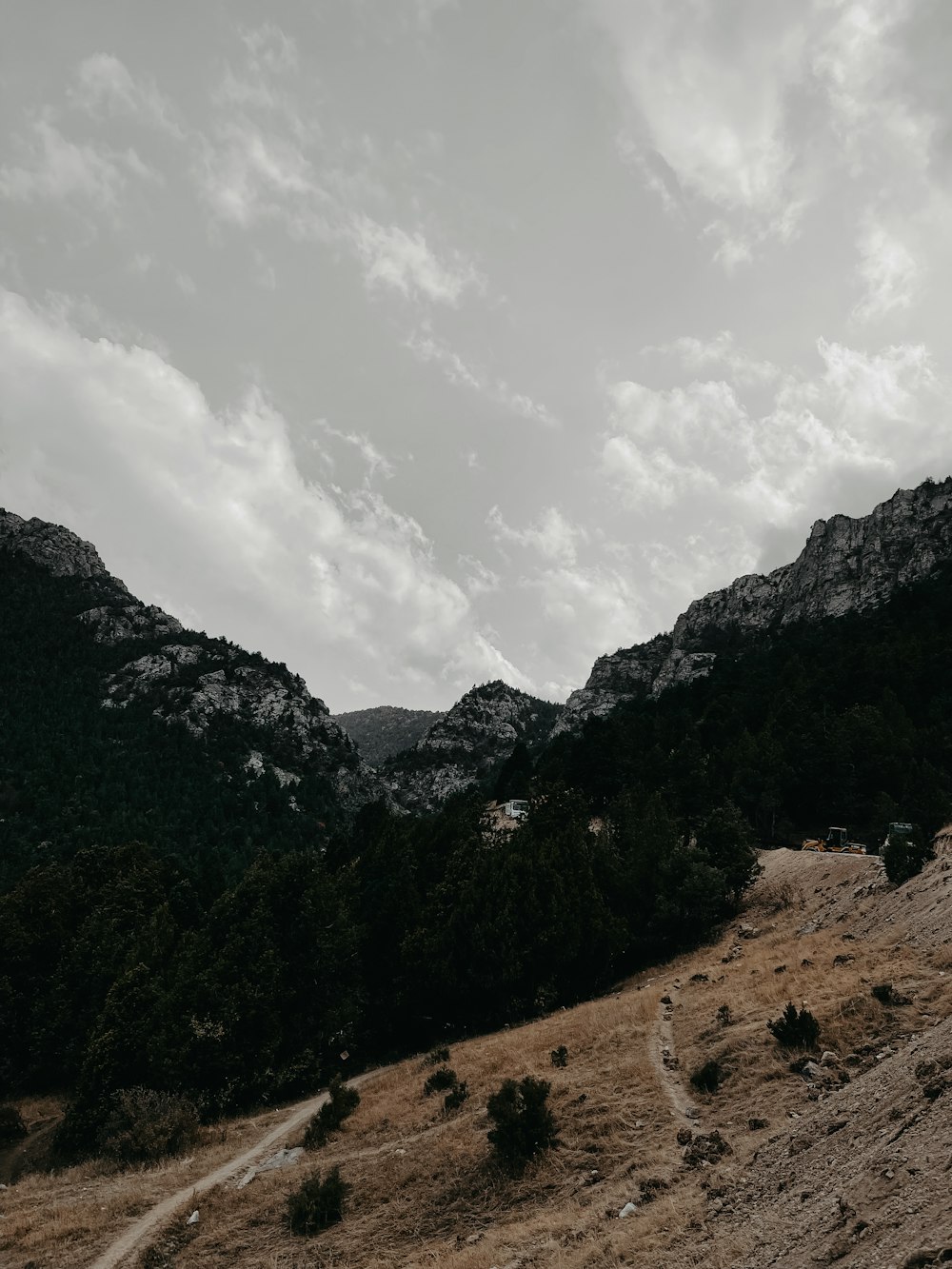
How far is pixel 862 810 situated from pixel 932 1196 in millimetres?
67671

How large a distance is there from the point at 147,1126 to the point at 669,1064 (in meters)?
24.3

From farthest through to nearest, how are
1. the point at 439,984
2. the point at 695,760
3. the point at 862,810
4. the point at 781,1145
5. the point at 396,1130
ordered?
the point at 695,760 < the point at 862,810 < the point at 439,984 < the point at 396,1130 < the point at 781,1145

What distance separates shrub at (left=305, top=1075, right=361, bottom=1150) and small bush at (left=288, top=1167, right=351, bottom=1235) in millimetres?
6195

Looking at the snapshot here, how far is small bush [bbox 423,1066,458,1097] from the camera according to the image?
28047mm

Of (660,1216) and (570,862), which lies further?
(570,862)

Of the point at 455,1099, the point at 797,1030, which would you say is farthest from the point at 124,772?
the point at 797,1030

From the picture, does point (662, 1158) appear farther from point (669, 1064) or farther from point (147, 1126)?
point (147, 1126)

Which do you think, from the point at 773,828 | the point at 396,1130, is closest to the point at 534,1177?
the point at 396,1130

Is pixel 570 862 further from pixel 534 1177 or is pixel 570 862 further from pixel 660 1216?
pixel 660 1216

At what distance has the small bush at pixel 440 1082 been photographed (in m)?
28.0

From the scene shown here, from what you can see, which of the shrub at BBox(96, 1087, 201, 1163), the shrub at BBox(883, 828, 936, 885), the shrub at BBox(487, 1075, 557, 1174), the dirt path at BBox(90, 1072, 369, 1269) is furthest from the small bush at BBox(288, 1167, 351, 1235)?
the shrub at BBox(883, 828, 936, 885)

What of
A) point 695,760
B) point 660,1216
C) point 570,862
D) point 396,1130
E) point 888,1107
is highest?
point 695,760

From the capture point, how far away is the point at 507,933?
138 ft

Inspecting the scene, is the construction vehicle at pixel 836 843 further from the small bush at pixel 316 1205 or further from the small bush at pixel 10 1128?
the small bush at pixel 10 1128
